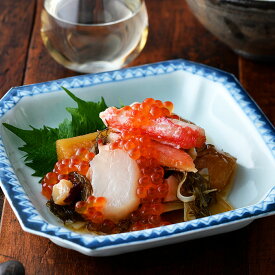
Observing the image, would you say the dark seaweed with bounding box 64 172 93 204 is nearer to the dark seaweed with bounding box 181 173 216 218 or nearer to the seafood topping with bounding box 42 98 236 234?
the seafood topping with bounding box 42 98 236 234

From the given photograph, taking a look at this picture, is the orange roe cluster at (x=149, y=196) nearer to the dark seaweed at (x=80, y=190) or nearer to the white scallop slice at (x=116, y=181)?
the white scallop slice at (x=116, y=181)

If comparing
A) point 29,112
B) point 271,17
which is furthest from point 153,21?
point 29,112

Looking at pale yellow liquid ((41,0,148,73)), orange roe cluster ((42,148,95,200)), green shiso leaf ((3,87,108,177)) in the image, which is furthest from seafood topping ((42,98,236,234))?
pale yellow liquid ((41,0,148,73))

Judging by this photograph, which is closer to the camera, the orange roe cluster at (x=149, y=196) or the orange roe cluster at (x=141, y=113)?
the orange roe cluster at (x=149, y=196)

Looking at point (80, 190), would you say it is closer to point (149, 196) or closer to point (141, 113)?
point (149, 196)

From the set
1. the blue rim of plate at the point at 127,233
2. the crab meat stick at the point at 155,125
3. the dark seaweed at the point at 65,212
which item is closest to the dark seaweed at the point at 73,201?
the dark seaweed at the point at 65,212

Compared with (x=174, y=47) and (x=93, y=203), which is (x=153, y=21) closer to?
(x=174, y=47)
